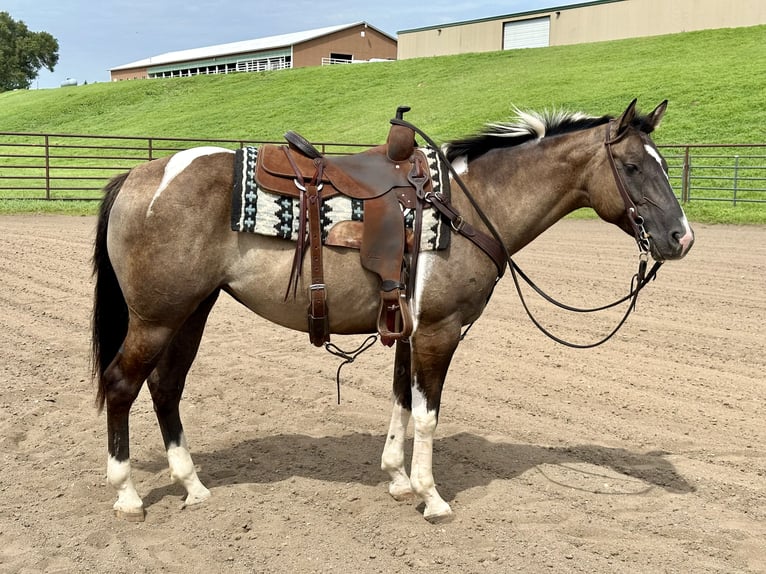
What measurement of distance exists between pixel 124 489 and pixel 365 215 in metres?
1.94

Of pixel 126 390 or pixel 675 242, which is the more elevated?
pixel 675 242

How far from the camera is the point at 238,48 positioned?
64.6 m

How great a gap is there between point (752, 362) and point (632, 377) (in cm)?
115

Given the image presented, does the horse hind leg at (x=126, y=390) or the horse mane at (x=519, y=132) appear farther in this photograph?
the horse mane at (x=519, y=132)

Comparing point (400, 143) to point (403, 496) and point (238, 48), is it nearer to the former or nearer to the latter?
point (403, 496)

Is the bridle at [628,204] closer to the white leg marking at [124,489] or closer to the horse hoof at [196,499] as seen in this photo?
the horse hoof at [196,499]

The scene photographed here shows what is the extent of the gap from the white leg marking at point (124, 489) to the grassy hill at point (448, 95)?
20.9m

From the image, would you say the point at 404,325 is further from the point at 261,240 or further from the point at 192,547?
the point at 192,547

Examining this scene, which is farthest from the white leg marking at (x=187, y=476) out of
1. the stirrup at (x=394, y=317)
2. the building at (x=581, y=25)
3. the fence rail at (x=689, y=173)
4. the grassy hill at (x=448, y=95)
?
the building at (x=581, y=25)

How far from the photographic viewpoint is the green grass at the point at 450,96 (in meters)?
24.8

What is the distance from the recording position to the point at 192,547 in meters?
3.54

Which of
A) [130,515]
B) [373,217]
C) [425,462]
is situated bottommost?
[130,515]

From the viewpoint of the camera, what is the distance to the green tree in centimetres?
8262

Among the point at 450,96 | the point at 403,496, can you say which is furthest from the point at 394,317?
the point at 450,96
